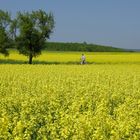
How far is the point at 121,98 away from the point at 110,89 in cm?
176

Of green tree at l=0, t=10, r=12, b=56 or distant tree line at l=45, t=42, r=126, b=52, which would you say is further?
distant tree line at l=45, t=42, r=126, b=52

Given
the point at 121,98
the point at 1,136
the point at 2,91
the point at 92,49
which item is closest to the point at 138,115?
the point at 1,136

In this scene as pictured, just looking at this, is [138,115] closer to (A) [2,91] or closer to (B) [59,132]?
(B) [59,132]

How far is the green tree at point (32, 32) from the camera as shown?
191 ft

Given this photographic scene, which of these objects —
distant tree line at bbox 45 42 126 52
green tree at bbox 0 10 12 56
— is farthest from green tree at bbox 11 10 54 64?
distant tree line at bbox 45 42 126 52

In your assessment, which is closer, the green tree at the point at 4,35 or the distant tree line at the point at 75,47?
the green tree at the point at 4,35

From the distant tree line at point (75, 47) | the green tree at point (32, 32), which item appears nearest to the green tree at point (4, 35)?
the green tree at point (32, 32)

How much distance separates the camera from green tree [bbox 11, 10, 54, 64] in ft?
191

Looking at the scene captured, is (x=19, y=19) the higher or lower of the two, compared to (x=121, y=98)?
higher

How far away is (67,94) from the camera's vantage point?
15.2m

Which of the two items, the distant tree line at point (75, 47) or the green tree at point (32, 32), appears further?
the distant tree line at point (75, 47)

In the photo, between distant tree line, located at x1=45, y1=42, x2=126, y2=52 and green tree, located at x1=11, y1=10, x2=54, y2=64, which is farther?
distant tree line, located at x1=45, y1=42, x2=126, y2=52

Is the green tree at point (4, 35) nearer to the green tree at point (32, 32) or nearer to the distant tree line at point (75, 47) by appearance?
the green tree at point (32, 32)

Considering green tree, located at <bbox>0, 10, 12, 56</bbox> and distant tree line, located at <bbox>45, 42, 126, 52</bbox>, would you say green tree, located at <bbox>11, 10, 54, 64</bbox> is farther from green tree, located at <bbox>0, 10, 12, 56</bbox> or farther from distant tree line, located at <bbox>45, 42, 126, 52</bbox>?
distant tree line, located at <bbox>45, 42, 126, 52</bbox>
